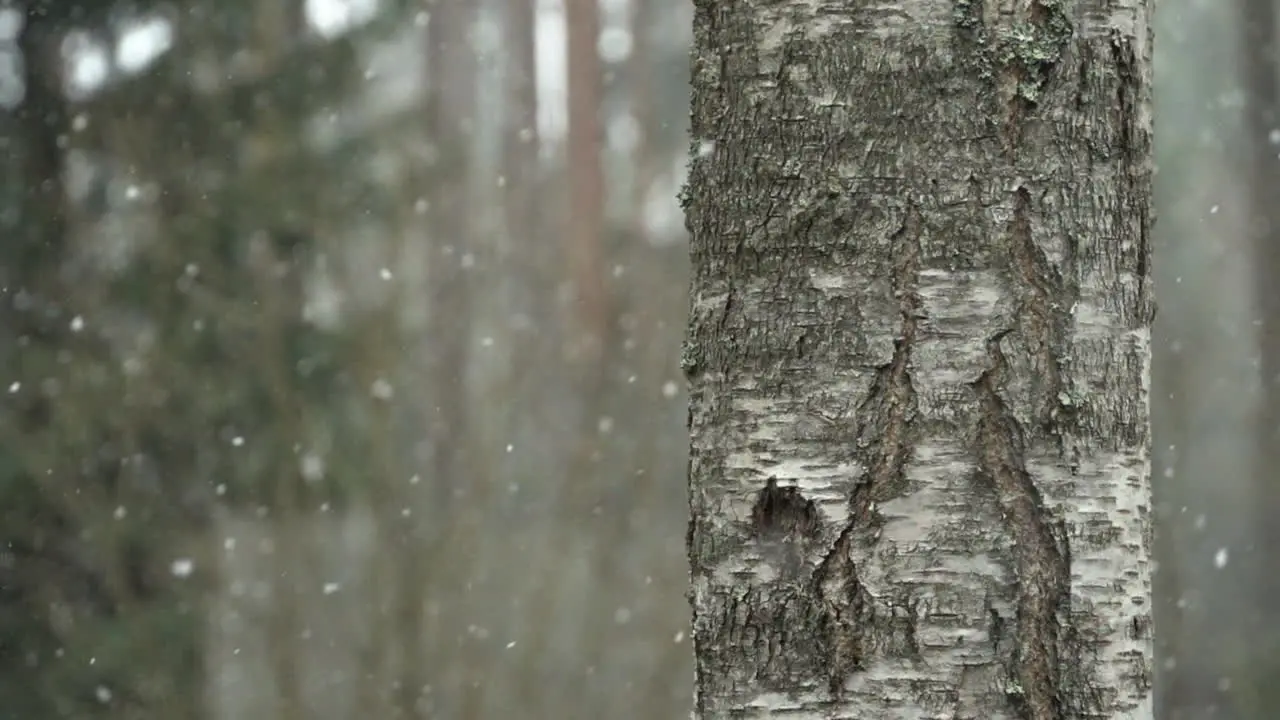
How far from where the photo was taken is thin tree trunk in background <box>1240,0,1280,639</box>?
1142cm

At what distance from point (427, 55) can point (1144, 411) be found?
9.78 m

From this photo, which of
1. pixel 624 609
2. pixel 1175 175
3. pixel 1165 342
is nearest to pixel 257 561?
pixel 624 609

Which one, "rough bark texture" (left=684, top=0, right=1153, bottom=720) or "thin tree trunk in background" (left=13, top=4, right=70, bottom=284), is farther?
"thin tree trunk in background" (left=13, top=4, right=70, bottom=284)

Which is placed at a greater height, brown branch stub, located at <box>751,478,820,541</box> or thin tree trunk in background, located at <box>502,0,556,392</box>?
thin tree trunk in background, located at <box>502,0,556,392</box>

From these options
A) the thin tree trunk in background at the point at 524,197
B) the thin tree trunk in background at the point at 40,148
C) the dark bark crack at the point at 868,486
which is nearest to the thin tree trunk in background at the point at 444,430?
the thin tree trunk in background at the point at 524,197

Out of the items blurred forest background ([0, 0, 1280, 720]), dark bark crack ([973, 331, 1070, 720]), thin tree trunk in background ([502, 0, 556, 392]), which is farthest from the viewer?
thin tree trunk in background ([502, 0, 556, 392])

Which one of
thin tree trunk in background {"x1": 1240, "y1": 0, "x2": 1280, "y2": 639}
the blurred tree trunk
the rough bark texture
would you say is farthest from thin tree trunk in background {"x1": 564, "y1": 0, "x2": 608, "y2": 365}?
the rough bark texture

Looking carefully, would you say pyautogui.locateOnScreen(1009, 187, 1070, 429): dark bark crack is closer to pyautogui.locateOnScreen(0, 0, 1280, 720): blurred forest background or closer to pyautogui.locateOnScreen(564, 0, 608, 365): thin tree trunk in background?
pyautogui.locateOnScreen(0, 0, 1280, 720): blurred forest background

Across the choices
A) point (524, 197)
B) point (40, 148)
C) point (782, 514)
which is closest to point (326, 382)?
point (40, 148)

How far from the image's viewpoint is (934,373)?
1.34 meters

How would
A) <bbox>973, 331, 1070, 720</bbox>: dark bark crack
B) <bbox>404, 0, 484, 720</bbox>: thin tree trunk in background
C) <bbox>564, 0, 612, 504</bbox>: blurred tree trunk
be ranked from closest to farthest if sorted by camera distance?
1. <bbox>973, 331, 1070, 720</bbox>: dark bark crack
2. <bbox>404, 0, 484, 720</bbox>: thin tree trunk in background
3. <bbox>564, 0, 612, 504</bbox>: blurred tree trunk

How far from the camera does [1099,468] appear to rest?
Answer: 1.36 m

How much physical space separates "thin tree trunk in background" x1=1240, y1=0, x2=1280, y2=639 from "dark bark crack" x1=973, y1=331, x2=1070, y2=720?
10.9m

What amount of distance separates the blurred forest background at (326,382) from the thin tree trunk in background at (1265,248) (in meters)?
1.99
